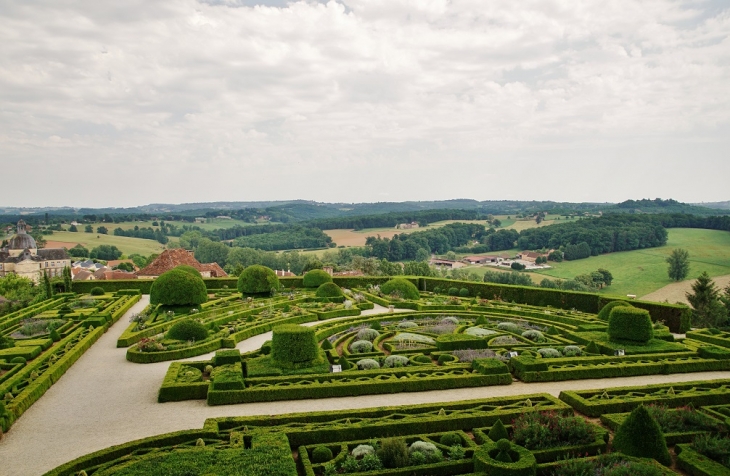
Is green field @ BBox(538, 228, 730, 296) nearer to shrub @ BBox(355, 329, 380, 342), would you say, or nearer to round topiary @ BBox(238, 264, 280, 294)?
shrub @ BBox(355, 329, 380, 342)

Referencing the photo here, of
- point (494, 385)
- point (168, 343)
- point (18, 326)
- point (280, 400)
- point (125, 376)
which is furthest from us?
point (18, 326)

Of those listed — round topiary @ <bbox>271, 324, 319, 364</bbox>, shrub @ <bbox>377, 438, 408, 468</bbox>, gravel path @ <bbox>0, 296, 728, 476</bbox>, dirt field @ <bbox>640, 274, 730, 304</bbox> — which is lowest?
dirt field @ <bbox>640, 274, 730, 304</bbox>

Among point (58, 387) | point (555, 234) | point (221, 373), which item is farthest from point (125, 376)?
point (555, 234)

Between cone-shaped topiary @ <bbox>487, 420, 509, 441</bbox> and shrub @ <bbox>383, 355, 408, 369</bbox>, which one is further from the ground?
cone-shaped topiary @ <bbox>487, 420, 509, 441</bbox>

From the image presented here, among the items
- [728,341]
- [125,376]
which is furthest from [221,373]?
[728,341]

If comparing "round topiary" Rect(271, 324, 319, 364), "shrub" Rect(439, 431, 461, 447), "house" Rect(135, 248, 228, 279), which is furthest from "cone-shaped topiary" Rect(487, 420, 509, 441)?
"house" Rect(135, 248, 228, 279)

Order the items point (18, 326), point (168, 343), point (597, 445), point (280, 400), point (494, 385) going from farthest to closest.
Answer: point (18, 326) < point (168, 343) < point (494, 385) < point (280, 400) < point (597, 445)

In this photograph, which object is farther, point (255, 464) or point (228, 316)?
point (228, 316)

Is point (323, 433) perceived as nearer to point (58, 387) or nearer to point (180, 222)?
point (58, 387)
